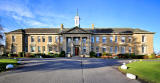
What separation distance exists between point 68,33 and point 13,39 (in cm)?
1852

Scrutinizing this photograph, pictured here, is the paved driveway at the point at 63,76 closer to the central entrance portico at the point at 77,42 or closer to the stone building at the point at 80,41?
the central entrance portico at the point at 77,42

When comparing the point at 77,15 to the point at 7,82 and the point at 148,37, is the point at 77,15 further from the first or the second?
the point at 7,82

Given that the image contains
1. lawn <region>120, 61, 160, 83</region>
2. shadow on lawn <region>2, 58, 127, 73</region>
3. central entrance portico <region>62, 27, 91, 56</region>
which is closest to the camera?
lawn <region>120, 61, 160, 83</region>

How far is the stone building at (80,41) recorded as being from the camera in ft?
90.8

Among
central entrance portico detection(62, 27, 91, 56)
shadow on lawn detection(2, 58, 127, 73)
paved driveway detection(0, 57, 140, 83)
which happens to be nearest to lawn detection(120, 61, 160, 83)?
paved driveway detection(0, 57, 140, 83)

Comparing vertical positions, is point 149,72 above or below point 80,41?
below

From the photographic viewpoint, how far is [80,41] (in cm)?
2806

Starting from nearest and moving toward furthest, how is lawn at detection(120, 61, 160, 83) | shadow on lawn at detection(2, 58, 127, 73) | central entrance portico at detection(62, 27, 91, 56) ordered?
lawn at detection(120, 61, 160, 83) < shadow on lawn at detection(2, 58, 127, 73) < central entrance portico at detection(62, 27, 91, 56)

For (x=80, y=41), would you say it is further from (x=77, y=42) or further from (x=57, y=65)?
(x=57, y=65)

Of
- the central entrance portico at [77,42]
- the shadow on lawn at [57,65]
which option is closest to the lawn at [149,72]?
the shadow on lawn at [57,65]

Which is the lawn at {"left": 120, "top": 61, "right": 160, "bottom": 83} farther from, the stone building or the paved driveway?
the stone building

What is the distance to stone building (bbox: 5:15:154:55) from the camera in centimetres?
2769

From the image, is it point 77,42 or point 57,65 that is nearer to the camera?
point 57,65

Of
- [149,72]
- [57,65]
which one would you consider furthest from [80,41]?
[149,72]
